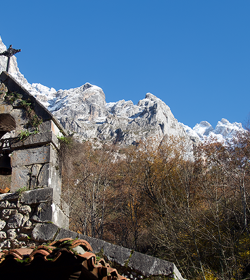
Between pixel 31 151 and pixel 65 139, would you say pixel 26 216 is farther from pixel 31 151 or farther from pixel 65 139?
pixel 65 139

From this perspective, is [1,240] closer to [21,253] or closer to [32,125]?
[21,253]

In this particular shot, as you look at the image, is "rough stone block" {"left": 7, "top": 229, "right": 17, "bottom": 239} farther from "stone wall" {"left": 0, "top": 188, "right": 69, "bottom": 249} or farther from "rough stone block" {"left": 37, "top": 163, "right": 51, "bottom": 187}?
"rough stone block" {"left": 37, "top": 163, "right": 51, "bottom": 187}

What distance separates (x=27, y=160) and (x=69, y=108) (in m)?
109

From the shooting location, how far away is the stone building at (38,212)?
2758 mm

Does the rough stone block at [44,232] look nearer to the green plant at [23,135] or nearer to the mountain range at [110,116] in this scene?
the green plant at [23,135]

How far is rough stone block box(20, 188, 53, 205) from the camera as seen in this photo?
14.2 feet

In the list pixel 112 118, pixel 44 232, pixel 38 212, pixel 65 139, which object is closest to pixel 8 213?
A: pixel 38 212

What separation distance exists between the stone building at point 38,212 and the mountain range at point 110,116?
55169 millimetres

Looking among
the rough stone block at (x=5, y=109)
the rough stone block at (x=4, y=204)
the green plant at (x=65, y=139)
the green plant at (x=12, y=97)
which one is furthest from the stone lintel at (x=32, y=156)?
the green plant at (x=12, y=97)

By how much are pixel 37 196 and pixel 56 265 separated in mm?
1872

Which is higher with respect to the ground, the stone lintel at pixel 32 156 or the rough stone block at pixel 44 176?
the stone lintel at pixel 32 156

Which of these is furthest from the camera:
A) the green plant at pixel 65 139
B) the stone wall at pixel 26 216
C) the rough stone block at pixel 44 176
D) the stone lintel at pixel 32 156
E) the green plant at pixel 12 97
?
the green plant at pixel 12 97

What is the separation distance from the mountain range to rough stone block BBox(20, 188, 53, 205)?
5598cm

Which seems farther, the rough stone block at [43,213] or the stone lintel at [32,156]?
the stone lintel at [32,156]
